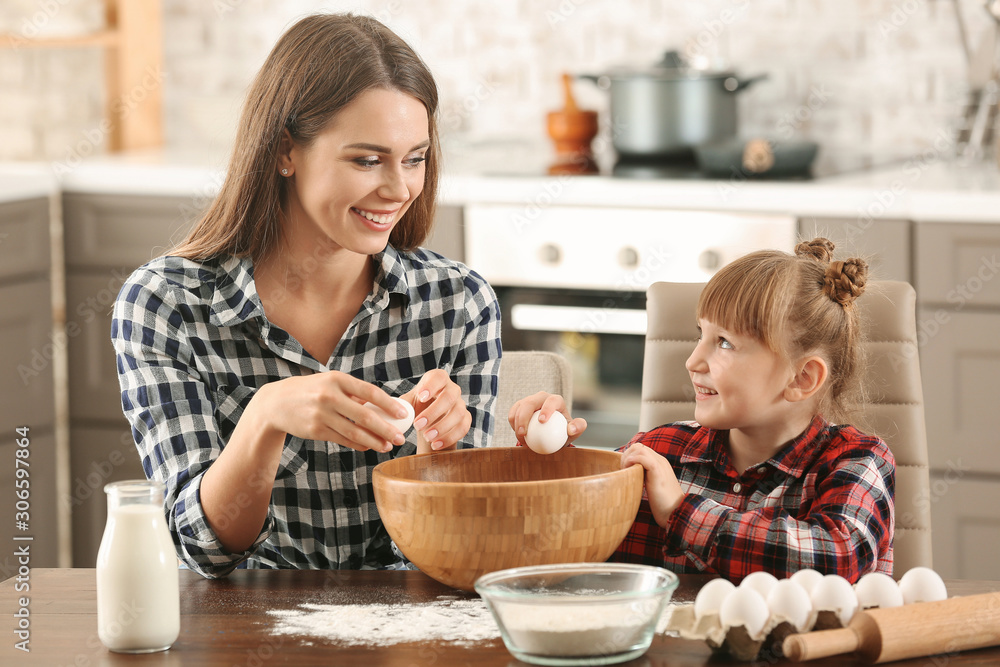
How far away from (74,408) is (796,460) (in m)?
2.33

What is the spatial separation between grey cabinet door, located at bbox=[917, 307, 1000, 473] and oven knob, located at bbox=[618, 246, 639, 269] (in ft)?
2.08

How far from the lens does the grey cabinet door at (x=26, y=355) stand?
3018mm

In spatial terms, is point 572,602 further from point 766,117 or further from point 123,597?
point 766,117

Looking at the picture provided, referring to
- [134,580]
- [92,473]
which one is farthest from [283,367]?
[92,473]

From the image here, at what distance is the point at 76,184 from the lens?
3166 millimetres

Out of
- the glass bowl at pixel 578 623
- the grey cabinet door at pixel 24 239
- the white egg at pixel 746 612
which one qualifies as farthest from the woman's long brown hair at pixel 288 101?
the grey cabinet door at pixel 24 239

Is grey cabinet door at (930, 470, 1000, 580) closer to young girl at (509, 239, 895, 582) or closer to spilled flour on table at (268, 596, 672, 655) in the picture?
young girl at (509, 239, 895, 582)

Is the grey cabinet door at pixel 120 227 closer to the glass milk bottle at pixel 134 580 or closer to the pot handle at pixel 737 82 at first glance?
the pot handle at pixel 737 82

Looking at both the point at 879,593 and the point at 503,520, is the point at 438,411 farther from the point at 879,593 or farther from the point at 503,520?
the point at 879,593

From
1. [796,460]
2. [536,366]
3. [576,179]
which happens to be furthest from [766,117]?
[796,460]

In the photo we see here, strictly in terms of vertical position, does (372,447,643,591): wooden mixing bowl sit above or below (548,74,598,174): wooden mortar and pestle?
below

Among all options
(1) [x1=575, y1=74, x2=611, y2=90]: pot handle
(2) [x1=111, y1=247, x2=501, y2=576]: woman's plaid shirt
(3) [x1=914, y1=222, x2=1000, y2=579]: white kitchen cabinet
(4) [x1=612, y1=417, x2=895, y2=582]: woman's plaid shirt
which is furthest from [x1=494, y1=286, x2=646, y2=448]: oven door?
(4) [x1=612, y1=417, x2=895, y2=582]: woman's plaid shirt

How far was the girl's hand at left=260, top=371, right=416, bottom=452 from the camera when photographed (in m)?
1.16

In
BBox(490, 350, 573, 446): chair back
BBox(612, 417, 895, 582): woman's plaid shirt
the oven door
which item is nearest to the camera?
BBox(612, 417, 895, 582): woman's plaid shirt
